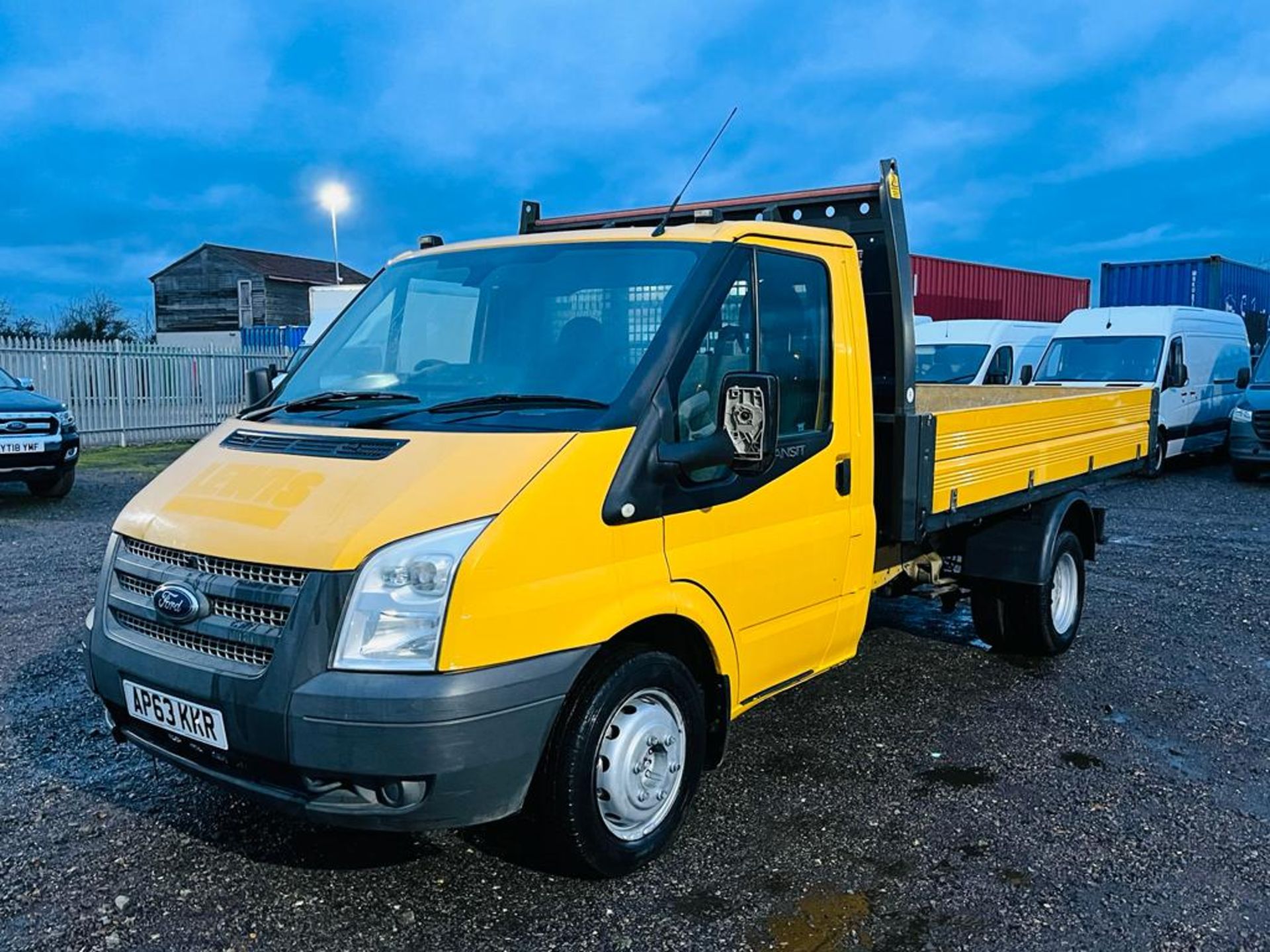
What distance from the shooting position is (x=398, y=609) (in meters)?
2.88

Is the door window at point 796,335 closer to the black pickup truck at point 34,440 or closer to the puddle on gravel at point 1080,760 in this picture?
the puddle on gravel at point 1080,760

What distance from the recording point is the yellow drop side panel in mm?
4828

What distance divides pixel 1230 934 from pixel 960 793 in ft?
3.83

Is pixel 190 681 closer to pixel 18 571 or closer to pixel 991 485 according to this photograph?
pixel 991 485

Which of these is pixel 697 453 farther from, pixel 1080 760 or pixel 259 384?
pixel 1080 760

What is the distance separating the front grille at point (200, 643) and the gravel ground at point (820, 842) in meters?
0.88

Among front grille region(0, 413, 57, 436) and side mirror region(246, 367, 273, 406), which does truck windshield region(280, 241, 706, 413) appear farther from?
front grille region(0, 413, 57, 436)

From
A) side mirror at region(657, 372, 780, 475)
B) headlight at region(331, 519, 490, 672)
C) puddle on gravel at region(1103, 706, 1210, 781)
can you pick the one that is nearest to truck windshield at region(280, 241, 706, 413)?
side mirror at region(657, 372, 780, 475)

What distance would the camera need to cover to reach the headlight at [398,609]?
288cm

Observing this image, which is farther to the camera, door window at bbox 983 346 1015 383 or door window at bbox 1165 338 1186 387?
door window at bbox 983 346 1015 383

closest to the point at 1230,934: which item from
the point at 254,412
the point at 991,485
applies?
the point at 991,485

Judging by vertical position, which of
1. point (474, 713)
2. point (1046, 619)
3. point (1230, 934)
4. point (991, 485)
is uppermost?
point (991, 485)

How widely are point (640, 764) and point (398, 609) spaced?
1047mm

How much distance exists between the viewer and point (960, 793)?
14.0ft
